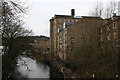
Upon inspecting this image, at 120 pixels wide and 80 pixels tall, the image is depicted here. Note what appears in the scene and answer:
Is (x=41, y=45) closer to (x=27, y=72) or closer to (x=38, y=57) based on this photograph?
(x=27, y=72)

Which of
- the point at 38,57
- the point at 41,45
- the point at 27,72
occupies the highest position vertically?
the point at 41,45

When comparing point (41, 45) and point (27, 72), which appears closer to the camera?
point (27, 72)

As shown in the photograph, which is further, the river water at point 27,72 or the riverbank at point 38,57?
the riverbank at point 38,57

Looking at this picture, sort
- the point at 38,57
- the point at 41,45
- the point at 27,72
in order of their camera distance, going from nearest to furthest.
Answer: the point at 38,57 < the point at 27,72 < the point at 41,45

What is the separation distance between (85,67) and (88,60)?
32.1 inches

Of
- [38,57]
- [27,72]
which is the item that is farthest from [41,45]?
A: [38,57]

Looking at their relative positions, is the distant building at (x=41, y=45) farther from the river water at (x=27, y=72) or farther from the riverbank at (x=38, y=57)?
the river water at (x=27, y=72)

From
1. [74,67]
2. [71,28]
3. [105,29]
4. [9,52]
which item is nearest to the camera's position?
[9,52]

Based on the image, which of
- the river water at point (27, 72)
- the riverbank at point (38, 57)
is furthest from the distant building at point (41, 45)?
the river water at point (27, 72)

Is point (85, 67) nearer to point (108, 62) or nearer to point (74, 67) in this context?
point (108, 62)

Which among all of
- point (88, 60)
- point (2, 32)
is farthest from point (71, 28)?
point (2, 32)

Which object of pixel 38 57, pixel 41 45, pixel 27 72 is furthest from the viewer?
pixel 41 45

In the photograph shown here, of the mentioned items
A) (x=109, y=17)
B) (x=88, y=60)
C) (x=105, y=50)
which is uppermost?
(x=109, y=17)

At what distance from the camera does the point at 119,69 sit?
13922 millimetres
